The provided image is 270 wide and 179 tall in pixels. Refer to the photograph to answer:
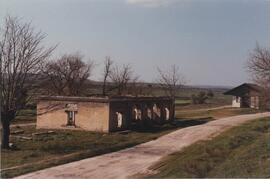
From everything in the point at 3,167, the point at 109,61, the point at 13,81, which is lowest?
the point at 3,167

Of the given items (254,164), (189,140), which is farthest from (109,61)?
(254,164)

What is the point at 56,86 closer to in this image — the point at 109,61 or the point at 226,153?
the point at 109,61

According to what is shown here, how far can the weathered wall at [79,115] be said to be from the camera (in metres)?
32.0

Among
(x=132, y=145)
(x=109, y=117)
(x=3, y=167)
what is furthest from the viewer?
(x=109, y=117)

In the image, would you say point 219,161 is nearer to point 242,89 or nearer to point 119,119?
point 119,119

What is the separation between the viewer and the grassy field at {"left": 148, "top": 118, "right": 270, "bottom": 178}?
1540 centimetres

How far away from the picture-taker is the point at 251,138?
2703 cm

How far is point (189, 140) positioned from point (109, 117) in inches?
275

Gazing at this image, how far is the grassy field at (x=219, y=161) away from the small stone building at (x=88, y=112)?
28.2 ft

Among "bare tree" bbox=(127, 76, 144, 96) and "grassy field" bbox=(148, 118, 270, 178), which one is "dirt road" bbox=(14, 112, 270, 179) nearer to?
"grassy field" bbox=(148, 118, 270, 178)

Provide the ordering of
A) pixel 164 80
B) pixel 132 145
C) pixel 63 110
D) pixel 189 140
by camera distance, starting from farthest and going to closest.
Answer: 1. pixel 164 80
2. pixel 63 110
3. pixel 189 140
4. pixel 132 145

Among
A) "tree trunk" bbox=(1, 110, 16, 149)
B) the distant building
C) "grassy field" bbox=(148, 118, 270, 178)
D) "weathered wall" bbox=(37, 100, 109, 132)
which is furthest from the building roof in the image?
"tree trunk" bbox=(1, 110, 16, 149)

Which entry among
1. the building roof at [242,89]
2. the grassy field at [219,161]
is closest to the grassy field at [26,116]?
the grassy field at [219,161]

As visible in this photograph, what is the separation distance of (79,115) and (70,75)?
29.9m
